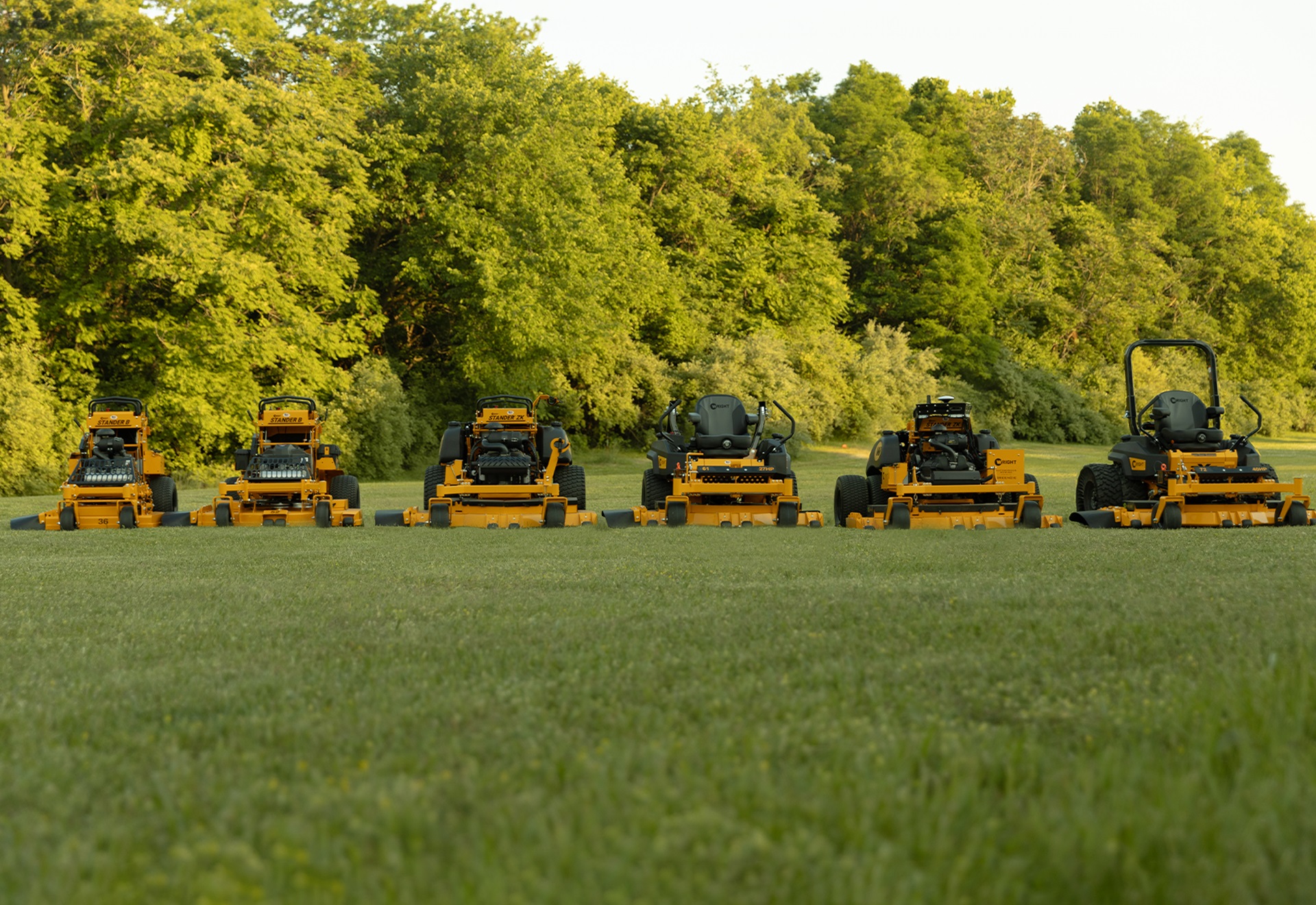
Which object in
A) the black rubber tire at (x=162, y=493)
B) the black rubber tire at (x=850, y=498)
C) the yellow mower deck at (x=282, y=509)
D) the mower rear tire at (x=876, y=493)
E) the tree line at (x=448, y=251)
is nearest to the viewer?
the black rubber tire at (x=850, y=498)

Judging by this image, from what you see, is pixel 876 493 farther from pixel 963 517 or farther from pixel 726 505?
pixel 726 505

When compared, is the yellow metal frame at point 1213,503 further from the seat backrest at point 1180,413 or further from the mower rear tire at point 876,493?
the mower rear tire at point 876,493

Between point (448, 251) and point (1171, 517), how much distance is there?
24172 mm

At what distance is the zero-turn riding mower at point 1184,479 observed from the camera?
12328 millimetres

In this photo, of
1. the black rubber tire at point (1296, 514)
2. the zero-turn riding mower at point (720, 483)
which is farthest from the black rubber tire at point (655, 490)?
the black rubber tire at point (1296, 514)

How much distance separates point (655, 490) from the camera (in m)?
14.3


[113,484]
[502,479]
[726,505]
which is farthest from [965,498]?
[113,484]

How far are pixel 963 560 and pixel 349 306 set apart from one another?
27.9 meters

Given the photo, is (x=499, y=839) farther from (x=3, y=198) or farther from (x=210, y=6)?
(x=210, y=6)

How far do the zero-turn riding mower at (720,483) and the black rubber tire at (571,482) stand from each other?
2.53ft

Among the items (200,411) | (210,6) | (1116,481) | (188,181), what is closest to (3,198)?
(188,181)

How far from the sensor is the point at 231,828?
2.63m

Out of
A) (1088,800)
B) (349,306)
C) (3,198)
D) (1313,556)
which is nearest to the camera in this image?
(1088,800)

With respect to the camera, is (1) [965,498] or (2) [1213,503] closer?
(2) [1213,503]
